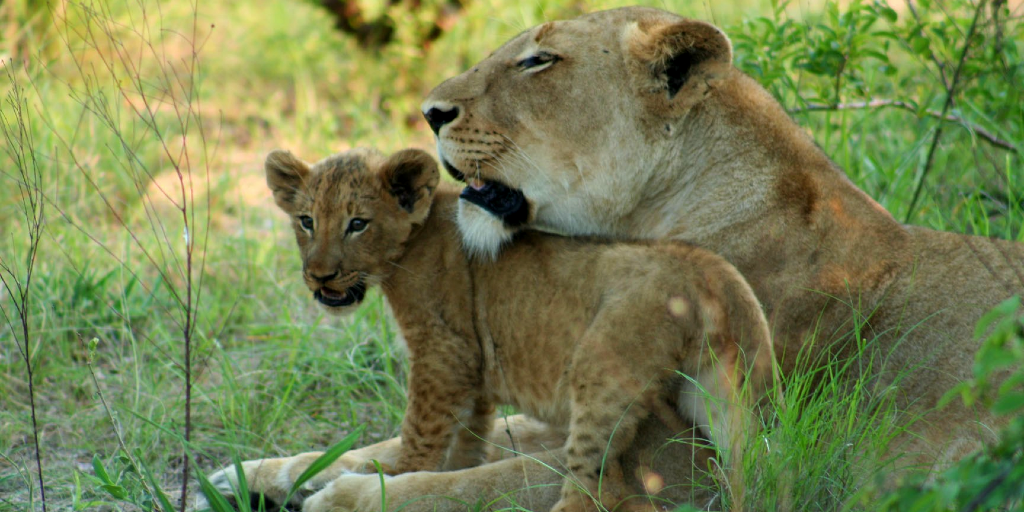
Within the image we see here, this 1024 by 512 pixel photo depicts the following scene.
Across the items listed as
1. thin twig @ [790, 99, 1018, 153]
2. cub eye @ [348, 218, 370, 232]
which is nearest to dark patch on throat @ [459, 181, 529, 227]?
cub eye @ [348, 218, 370, 232]

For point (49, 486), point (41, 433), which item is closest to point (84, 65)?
point (41, 433)

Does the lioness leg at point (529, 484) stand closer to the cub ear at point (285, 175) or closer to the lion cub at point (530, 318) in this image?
the lion cub at point (530, 318)

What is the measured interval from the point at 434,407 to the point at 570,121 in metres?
0.94

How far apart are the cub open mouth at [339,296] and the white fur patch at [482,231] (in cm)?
38

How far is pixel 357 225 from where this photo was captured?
320 centimetres

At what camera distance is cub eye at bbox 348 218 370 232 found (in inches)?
126

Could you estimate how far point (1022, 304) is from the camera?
8.93 feet

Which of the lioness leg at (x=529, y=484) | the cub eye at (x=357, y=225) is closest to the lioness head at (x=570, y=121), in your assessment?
the cub eye at (x=357, y=225)

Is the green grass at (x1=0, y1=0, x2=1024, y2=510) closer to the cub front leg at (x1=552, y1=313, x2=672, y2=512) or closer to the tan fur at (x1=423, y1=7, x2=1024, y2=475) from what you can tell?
the tan fur at (x1=423, y1=7, x2=1024, y2=475)

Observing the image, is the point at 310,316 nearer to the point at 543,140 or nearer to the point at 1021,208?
the point at 543,140

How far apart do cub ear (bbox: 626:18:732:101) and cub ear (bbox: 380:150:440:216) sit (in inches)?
29.2

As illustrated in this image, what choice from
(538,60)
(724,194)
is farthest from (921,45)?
(538,60)

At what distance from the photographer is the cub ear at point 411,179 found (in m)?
3.20

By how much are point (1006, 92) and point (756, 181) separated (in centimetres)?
206
